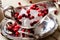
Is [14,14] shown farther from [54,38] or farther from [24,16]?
[54,38]

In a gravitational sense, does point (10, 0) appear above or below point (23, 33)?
above

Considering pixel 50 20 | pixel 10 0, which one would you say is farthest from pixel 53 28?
pixel 10 0

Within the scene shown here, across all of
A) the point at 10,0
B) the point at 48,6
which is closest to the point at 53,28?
the point at 48,6

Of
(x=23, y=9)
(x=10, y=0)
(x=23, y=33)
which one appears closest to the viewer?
(x=23, y=33)

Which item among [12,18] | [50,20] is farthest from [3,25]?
[50,20]

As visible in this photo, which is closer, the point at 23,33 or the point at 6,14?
the point at 23,33

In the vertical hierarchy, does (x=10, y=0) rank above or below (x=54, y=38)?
above

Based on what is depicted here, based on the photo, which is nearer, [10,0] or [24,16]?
[24,16]

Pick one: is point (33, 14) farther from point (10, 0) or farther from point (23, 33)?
point (10, 0)

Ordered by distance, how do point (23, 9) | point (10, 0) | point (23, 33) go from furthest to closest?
→ point (10, 0)
point (23, 9)
point (23, 33)
